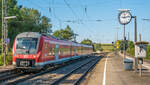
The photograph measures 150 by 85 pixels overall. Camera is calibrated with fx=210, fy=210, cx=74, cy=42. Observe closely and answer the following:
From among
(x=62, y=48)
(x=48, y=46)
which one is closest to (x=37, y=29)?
(x=62, y=48)

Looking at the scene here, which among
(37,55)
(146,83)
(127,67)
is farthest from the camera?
(127,67)

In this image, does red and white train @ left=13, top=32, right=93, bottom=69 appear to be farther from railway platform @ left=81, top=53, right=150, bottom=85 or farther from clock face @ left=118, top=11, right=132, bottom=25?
clock face @ left=118, top=11, right=132, bottom=25

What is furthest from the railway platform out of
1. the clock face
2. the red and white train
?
the clock face

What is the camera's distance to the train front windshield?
16.0 metres

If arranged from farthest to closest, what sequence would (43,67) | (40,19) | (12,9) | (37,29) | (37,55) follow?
1. (40,19)
2. (37,29)
3. (12,9)
4. (43,67)
5. (37,55)

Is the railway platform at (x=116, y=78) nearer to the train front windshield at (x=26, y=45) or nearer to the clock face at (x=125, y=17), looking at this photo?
the train front windshield at (x=26, y=45)

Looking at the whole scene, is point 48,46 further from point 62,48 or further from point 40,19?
point 40,19

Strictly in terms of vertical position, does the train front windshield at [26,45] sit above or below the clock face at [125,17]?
below

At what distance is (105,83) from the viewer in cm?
1220

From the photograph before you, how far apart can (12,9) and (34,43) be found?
30.2m

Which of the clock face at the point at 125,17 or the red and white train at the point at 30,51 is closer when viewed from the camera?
the red and white train at the point at 30,51

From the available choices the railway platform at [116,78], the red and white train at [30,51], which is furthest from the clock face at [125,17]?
the red and white train at [30,51]

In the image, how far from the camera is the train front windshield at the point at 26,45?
16013 mm

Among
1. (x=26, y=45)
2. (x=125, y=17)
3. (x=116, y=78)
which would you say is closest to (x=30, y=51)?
(x=26, y=45)
